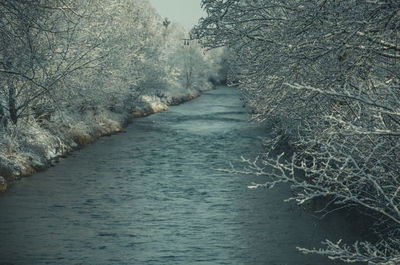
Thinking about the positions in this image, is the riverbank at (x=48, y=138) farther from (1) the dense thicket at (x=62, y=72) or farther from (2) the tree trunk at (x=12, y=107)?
(2) the tree trunk at (x=12, y=107)

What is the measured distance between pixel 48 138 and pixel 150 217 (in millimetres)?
11384

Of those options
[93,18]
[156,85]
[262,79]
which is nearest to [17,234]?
[262,79]

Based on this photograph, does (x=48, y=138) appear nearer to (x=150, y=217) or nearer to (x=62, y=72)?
(x=62, y=72)

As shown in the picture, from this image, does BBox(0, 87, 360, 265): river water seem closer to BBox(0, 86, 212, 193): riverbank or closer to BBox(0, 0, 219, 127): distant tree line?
BBox(0, 86, 212, 193): riverbank

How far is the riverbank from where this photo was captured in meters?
21.6

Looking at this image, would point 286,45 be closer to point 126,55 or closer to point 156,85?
point 126,55

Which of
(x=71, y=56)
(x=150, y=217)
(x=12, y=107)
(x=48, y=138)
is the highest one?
(x=71, y=56)

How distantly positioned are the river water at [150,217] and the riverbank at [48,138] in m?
0.69

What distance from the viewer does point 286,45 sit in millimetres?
10320

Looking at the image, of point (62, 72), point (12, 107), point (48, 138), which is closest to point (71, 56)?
point (62, 72)

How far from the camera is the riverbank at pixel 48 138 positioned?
21650 millimetres

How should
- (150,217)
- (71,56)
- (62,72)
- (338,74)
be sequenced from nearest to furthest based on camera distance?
(338,74), (150,217), (62,72), (71,56)

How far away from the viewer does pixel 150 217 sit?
54.0 ft

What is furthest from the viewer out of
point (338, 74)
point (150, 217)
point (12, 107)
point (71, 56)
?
point (71, 56)
